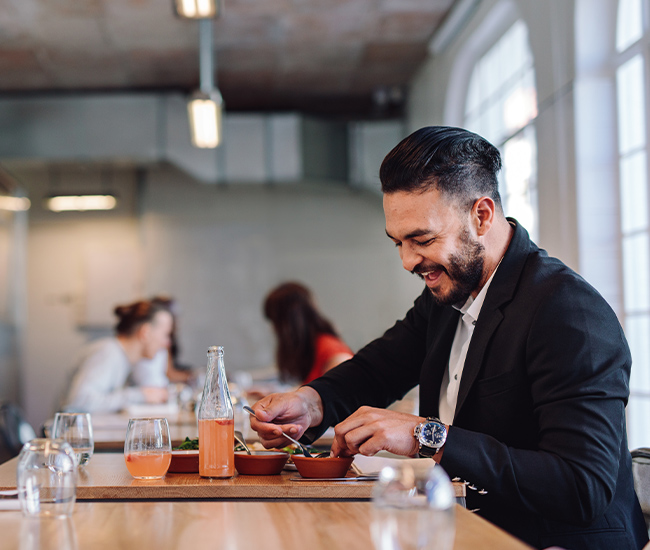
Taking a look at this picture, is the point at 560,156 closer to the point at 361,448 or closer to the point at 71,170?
the point at 361,448

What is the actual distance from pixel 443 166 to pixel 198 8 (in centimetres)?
275

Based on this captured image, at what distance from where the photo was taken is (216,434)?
1435 mm

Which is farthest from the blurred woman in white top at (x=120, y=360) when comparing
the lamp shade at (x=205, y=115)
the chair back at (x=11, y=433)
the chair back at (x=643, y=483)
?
the chair back at (x=643, y=483)

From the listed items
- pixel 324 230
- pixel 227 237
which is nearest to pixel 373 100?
pixel 324 230

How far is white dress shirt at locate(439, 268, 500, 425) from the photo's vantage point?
68.6 inches

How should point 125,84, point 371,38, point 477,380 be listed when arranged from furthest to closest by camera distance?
point 125,84 < point 371,38 < point 477,380

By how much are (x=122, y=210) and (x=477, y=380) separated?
641 cm

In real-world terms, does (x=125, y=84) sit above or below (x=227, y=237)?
above

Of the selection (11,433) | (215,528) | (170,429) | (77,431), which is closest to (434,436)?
(215,528)

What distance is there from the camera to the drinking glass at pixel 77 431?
161cm

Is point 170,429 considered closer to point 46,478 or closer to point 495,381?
point 495,381

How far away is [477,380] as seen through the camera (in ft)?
5.21

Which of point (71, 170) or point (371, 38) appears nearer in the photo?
point (371, 38)

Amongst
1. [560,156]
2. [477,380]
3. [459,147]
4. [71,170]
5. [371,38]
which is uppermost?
[371,38]
